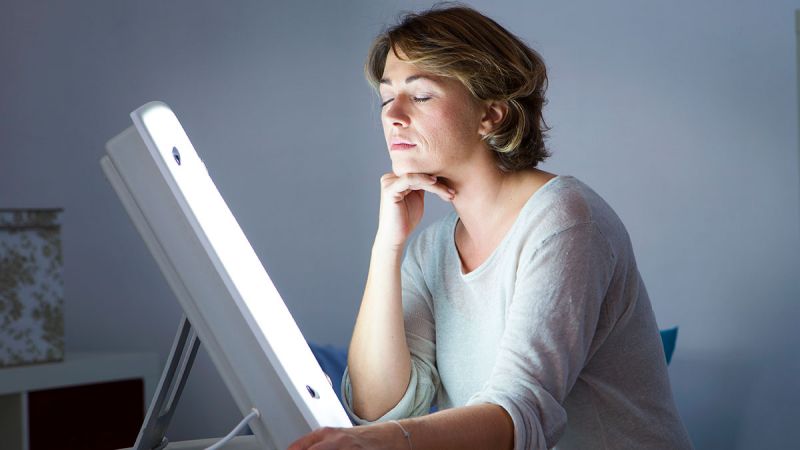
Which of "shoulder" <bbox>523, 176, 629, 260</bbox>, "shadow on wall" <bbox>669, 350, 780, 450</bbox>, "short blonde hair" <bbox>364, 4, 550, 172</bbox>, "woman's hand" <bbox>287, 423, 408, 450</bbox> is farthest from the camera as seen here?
"shadow on wall" <bbox>669, 350, 780, 450</bbox>

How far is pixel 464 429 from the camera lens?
3.02ft

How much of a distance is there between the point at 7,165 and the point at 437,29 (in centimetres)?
154

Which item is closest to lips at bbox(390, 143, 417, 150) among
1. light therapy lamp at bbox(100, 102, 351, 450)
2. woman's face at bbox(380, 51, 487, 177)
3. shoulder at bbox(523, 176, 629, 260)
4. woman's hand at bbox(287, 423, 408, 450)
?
woman's face at bbox(380, 51, 487, 177)

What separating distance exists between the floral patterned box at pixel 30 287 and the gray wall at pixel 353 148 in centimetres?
45

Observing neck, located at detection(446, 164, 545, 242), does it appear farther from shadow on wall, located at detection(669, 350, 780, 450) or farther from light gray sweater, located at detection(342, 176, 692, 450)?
shadow on wall, located at detection(669, 350, 780, 450)

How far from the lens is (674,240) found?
99.3 inches

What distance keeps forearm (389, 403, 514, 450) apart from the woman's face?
511mm

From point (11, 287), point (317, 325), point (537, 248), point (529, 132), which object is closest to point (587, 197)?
point (537, 248)

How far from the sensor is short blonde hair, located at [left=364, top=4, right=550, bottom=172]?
135 cm

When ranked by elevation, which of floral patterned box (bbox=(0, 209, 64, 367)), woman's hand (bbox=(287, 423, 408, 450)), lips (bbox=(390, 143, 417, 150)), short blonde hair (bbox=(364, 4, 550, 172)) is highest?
short blonde hair (bbox=(364, 4, 550, 172))

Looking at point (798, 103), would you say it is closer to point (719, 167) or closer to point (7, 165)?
point (719, 167)

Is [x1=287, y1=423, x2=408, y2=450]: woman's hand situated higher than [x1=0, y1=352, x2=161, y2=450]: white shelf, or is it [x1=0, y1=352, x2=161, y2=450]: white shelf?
[x1=287, y1=423, x2=408, y2=450]: woman's hand

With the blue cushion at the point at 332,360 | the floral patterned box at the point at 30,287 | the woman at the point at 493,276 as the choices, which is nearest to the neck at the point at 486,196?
the woman at the point at 493,276

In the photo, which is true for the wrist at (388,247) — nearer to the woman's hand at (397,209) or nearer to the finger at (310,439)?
the woman's hand at (397,209)
